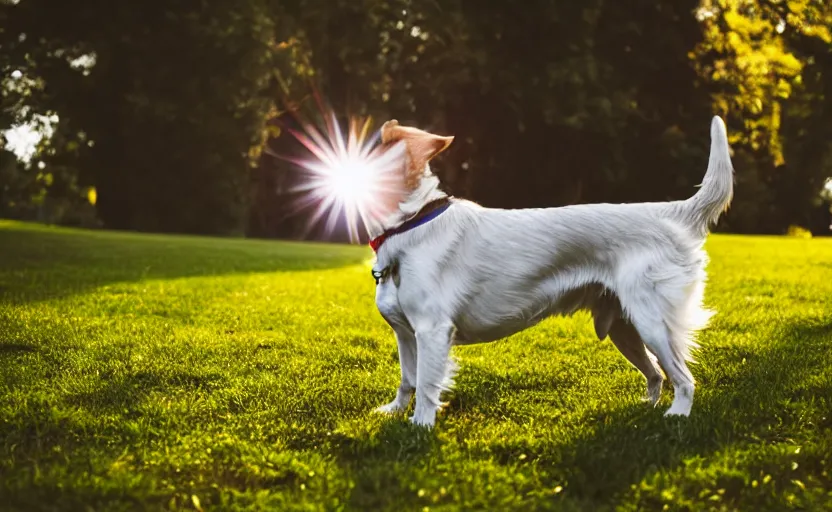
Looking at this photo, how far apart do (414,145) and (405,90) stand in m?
26.3

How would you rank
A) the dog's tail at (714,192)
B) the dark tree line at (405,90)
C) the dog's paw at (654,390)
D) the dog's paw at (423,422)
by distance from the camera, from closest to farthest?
1. the dog's paw at (423,422)
2. the dog's tail at (714,192)
3. the dog's paw at (654,390)
4. the dark tree line at (405,90)

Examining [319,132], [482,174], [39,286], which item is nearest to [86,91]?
[319,132]

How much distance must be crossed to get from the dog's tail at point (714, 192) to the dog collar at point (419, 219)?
1.43 m

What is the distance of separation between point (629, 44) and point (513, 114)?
5.34m

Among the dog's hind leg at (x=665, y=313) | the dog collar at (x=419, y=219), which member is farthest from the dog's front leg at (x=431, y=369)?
the dog's hind leg at (x=665, y=313)

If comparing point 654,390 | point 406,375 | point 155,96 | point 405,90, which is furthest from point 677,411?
point 405,90

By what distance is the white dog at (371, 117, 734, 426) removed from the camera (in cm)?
412

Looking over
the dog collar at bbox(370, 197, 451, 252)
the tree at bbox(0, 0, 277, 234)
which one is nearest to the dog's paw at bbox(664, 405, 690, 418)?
A: the dog collar at bbox(370, 197, 451, 252)

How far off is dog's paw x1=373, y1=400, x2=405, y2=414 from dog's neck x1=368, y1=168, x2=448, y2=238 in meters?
1.09

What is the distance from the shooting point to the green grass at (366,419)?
10.4ft

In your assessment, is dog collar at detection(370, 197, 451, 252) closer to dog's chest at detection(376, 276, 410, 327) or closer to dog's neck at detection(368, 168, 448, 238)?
dog's neck at detection(368, 168, 448, 238)

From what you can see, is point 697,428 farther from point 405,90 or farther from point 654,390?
point 405,90

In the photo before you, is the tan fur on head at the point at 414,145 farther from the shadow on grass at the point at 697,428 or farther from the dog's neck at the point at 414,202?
the shadow on grass at the point at 697,428

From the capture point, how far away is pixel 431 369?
13.5 feet
